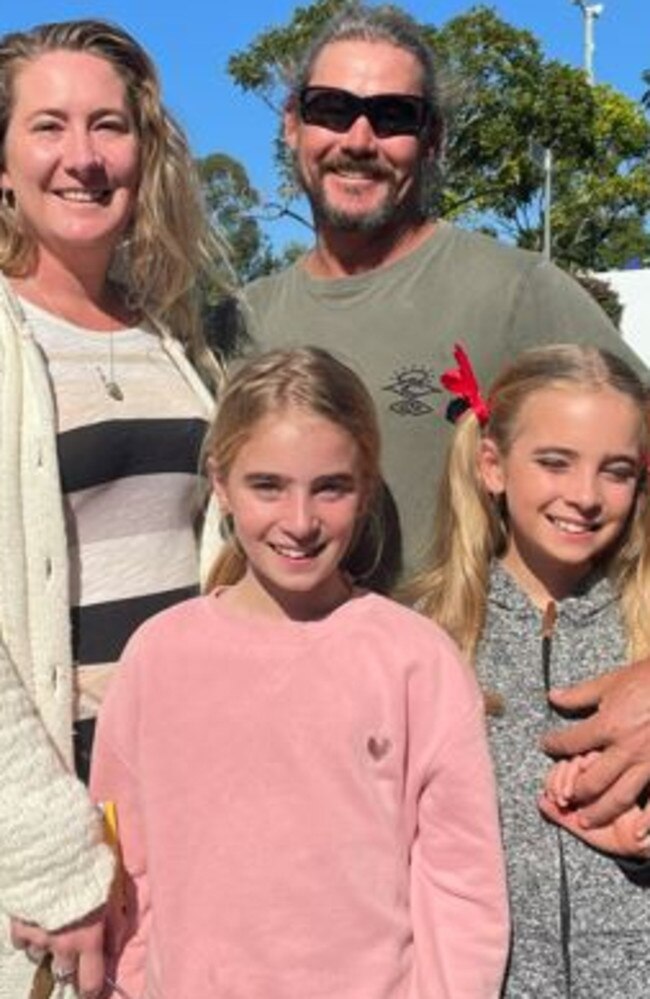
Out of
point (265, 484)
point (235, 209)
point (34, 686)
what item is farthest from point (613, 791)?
point (235, 209)

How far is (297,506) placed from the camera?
2.54 meters

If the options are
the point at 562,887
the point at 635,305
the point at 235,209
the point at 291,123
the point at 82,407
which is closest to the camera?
the point at 562,887

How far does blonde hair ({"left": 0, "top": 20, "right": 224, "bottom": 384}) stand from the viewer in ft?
9.88

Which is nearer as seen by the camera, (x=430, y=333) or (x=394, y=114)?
(x=430, y=333)

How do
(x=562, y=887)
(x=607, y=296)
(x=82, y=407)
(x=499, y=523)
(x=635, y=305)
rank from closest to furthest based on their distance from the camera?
(x=562, y=887) < (x=82, y=407) < (x=499, y=523) < (x=607, y=296) < (x=635, y=305)

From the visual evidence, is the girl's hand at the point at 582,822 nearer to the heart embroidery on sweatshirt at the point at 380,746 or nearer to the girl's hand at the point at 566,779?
the girl's hand at the point at 566,779

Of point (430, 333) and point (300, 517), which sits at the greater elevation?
point (430, 333)

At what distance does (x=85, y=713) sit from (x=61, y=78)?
1258 millimetres

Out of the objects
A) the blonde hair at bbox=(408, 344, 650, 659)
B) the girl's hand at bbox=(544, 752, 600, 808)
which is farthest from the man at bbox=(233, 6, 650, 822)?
the girl's hand at bbox=(544, 752, 600, 808)

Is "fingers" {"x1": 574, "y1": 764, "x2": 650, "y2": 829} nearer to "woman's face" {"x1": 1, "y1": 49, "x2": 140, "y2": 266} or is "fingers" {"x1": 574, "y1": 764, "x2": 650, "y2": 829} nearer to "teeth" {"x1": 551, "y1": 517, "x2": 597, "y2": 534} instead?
Result: "teeth" {"x1": 551, "y1": 517, "x2": 597, "y2": 534}

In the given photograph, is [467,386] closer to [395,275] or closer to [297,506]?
[395,275]

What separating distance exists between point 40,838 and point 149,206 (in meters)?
1.41

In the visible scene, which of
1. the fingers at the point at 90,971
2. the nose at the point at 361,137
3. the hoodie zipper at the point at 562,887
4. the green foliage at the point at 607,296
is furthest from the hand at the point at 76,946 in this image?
the green foliage at the point at 607,296

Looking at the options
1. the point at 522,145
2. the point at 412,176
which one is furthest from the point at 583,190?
the point at 412,176
